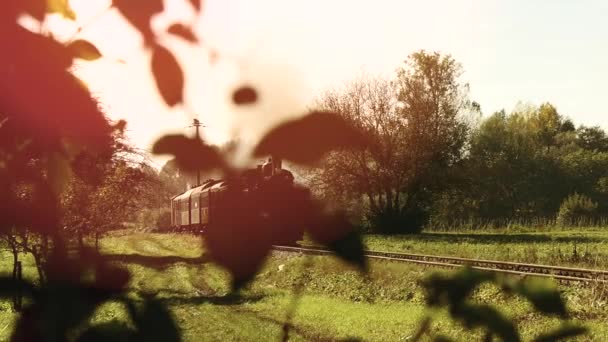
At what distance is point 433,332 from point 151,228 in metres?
0.75

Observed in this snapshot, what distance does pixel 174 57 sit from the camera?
71 centimetres

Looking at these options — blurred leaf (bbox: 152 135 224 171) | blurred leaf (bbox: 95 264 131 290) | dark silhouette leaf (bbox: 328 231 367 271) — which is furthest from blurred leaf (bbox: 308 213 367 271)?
blurred leaf (bbox: 95 264 131 290)

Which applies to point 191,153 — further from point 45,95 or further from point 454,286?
point 454,286

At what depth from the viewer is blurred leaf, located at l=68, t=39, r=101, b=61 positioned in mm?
684

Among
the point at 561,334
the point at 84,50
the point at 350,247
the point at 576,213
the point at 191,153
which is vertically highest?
the point at 576,213

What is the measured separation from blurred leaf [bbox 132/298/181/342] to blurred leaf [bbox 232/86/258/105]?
0.27 metres

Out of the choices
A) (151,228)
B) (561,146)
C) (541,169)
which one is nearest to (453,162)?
(541,169)

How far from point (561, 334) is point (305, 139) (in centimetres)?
39

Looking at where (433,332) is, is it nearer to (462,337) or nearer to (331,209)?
(462,337)

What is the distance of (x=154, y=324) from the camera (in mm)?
729

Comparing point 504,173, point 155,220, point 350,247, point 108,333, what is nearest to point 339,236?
point 350,247

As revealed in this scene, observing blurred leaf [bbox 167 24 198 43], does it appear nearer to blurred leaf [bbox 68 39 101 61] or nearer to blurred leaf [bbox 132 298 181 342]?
blurred leaf [bbox 68 39 101 61]

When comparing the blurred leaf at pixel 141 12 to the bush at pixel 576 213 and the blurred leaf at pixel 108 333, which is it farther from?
the bush at pixel 576 213

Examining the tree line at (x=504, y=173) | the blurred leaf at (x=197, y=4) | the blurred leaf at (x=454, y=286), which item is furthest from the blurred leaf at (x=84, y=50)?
the tree line at (x=504, y=173)
